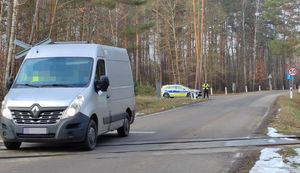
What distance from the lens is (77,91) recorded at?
1152 centimetres

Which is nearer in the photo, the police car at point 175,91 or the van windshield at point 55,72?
the van windshield at point 55,72

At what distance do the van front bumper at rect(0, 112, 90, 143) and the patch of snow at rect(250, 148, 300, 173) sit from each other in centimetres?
380

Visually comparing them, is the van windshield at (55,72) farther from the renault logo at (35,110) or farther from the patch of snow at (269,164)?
the patch of snow at (269,164)

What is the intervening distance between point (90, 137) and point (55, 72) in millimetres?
1753

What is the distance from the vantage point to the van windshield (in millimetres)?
12000

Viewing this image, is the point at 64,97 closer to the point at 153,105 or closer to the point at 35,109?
the point at 35,109

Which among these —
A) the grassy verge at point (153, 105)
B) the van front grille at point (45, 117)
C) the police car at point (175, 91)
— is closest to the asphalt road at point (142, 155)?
the van front grille at point (45, 117)

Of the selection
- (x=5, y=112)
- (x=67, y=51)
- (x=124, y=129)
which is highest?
(x=67, y=51)

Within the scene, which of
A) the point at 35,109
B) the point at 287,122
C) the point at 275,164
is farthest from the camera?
the point at 287,122

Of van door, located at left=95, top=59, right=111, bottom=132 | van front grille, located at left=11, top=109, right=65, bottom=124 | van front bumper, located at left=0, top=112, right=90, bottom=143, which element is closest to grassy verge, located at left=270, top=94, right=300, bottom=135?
van door, located at left=95, top=59, right=111, bottom=132

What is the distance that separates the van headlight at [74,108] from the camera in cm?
1108

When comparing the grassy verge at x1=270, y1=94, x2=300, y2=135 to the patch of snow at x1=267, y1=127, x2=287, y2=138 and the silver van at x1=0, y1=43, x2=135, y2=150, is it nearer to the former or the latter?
the patch of snow at x1=267, y1=127, x2=287, y2=138

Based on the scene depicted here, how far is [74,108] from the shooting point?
11.2m

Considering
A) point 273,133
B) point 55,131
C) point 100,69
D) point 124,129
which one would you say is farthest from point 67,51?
point 273,133
